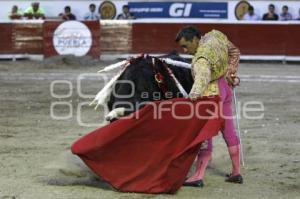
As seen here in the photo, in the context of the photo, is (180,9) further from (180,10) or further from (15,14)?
(15,14)

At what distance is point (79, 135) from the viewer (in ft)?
26.8

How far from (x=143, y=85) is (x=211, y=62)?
59cm

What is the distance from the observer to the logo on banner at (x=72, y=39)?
1803 cm

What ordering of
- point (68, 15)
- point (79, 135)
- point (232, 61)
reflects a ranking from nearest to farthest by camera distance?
1. point (232, 61)
2. point (79, 135)
3. point (68, 15)

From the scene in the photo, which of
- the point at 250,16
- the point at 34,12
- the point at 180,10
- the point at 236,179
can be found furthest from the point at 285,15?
the point at 236,179

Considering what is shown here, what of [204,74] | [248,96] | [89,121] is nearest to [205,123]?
[204,74]

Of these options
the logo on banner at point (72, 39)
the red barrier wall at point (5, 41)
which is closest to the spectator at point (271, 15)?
the logo on banner at point (72, 39)

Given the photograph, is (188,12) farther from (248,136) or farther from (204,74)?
(204,74)

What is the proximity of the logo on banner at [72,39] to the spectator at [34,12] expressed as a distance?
1589 mm

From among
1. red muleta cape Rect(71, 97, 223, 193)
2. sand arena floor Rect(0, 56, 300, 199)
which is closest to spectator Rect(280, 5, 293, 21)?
sand arena floor Rect(0, 56, 300, 199)

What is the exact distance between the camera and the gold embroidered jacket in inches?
212

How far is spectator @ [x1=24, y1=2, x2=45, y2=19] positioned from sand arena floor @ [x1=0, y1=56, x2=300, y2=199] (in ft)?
16.6

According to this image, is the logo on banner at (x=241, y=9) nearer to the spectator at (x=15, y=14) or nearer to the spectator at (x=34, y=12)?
the spectator at (x=34, y=12)

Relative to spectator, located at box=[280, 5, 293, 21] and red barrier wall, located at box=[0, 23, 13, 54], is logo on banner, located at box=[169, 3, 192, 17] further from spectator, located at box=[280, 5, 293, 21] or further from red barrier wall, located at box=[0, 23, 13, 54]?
red barrier wall, located at box=[0, 23, 13, 54]
